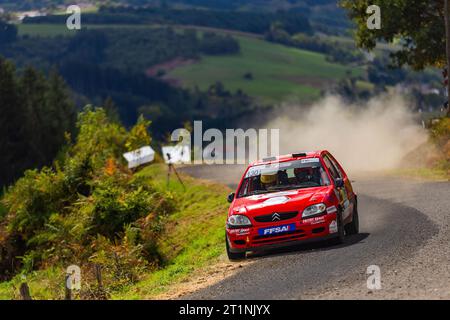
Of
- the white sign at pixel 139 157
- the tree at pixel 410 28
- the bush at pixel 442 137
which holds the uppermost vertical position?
the tree at pixel 410 28

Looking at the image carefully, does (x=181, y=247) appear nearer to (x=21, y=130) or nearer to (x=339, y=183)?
(x=339, y=183)

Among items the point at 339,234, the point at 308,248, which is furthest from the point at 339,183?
the point at 308,248

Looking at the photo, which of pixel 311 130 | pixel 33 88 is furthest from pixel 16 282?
pixel 33 88

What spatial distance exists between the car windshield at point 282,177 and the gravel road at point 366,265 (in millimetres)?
1166

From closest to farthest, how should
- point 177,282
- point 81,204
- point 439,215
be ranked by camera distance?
point 177,282, point 439,215, point 81,204

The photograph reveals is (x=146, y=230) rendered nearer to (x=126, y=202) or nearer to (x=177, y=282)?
(x=126, y=202)

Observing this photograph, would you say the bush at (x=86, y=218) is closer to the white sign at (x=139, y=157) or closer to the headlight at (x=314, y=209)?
the white sign at (x=139, y=157)

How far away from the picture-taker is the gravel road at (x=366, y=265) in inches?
407

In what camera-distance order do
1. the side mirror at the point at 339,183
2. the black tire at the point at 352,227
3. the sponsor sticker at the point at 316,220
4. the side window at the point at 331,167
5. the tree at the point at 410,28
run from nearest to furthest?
the sponsor sticker at the point at 316,220
the side mirror at the point at 339,183
the side window at the point at 331,167
the black tire at the point at 352,227
the tree at the point at 410,28

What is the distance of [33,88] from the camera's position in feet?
260

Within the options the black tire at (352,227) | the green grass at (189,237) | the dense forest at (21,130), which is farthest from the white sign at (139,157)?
the dense forest at (21,130)
